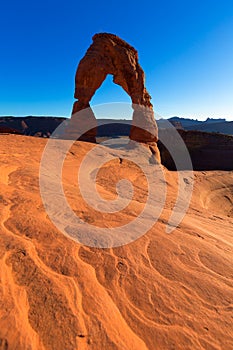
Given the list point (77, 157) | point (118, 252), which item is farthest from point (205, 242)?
point (77, 157)

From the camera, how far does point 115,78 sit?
1282 centimetres

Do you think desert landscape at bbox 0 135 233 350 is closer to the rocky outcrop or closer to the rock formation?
the rock formation

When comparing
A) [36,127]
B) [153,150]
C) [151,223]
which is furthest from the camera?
[36,127]

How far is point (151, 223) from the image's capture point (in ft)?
10.9

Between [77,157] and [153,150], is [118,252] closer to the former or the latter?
[77,157]

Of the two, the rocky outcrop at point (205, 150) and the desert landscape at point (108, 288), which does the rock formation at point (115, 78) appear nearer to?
the rocky outcrop at point (205, 150)

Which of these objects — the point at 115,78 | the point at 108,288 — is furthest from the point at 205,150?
the point at 108,288

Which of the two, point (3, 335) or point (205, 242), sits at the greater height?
point (3, 335)

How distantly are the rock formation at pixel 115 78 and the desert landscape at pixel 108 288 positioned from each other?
976 cm

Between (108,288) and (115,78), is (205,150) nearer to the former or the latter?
(115,78)

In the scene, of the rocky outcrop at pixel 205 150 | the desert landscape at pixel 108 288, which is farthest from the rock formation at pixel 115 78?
the desert landscape at pixel 108 288

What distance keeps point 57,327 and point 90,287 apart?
0.44 meters

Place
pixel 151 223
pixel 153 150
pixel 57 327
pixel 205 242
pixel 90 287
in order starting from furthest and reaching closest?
pixel 153 150 < pixel 151 223 < pixel 205 242 < pixel 90 287 < pixel 57 327

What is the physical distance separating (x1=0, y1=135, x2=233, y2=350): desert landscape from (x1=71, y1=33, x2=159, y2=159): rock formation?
976cm
